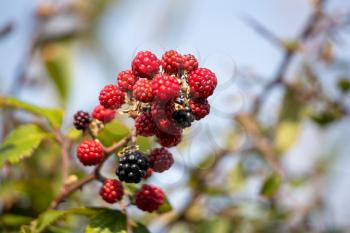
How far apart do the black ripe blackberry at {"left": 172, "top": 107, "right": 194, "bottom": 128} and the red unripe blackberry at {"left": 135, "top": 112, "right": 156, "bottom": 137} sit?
6 cm

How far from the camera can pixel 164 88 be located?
1.14m

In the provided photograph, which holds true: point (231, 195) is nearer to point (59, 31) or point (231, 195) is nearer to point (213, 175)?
point (213, 175)

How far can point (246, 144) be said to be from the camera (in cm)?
285

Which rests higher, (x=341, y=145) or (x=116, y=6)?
(x=116, y=6)

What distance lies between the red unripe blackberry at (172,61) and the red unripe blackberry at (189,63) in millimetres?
13

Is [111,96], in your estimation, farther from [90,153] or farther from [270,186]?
[270,186]

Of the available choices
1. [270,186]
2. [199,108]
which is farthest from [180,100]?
[270,186]

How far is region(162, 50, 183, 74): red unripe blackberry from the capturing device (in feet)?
3.95

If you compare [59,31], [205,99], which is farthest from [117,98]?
[59,31]

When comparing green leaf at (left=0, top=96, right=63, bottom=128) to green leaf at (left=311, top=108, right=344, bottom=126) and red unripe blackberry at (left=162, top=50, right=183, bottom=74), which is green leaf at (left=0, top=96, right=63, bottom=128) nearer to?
red unripe blackberry at (left=162, top=50, right=183, bottom=74)

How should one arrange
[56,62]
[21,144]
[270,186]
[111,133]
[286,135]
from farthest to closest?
[56,62] → [286,135] → [270,186] → [21,144] → [111,133]

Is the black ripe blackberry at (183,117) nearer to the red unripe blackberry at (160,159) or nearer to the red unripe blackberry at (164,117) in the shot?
the red unripe blackberry at (164,117)

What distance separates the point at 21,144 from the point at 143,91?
620 mm

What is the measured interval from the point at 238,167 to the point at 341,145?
3.87ft
